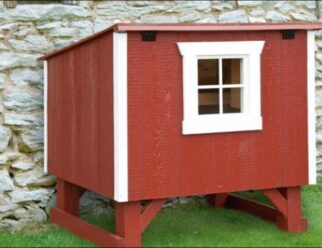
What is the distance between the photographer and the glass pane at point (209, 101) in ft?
18.5

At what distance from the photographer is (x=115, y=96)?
211 inches

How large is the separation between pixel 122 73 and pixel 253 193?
252 cm

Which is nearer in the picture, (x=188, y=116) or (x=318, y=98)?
(x=188, y=116)

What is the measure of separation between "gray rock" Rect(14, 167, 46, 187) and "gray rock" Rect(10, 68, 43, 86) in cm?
77

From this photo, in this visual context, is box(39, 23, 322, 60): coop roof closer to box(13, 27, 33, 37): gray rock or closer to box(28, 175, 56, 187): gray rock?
box(13, 27, 33, 37): gray rock

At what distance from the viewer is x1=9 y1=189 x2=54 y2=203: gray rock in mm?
6691

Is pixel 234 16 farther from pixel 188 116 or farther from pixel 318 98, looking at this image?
pixel 188 116

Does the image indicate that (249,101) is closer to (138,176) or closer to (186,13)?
(138,176)

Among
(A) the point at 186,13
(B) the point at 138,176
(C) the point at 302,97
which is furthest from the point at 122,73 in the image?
(A) the point at 186,13

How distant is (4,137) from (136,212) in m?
1.73

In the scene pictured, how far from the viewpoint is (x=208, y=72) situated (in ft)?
18.6

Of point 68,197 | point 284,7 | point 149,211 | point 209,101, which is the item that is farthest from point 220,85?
point 284,7

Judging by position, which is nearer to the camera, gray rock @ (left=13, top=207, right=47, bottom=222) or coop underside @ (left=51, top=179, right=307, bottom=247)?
coop underside @ (left=51, top=179, right=307, bottom=247)

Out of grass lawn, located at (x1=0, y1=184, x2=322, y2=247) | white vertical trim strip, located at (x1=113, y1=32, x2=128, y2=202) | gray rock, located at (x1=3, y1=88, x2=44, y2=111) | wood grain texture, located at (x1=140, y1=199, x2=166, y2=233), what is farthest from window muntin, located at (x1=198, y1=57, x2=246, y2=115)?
gray rock, located at (x1=3, y1=88, x2=44, y2=111)
